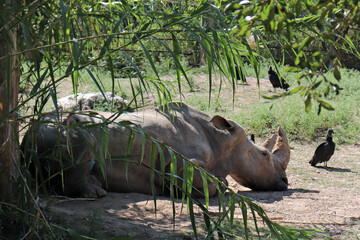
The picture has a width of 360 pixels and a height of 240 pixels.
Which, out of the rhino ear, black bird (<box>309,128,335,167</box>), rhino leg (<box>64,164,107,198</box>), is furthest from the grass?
rhino leg (<box>64,164,107,198</box>)

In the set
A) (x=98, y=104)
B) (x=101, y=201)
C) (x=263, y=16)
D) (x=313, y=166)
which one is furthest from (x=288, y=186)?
(x=263, y=16)

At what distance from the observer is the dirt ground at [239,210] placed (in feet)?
14.2

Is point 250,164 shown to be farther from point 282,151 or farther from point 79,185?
point 79,185

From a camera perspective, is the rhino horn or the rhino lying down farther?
the rhino horn

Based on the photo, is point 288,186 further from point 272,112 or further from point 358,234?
point 272,112

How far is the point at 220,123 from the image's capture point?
6.62 metres

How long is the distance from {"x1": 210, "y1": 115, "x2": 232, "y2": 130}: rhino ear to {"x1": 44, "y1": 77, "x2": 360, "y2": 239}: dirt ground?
0.74 meters

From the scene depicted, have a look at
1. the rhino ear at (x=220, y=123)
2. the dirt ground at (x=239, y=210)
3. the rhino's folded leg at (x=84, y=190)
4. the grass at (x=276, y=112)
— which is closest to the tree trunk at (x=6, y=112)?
the dirt ground at (x=239, y=210)

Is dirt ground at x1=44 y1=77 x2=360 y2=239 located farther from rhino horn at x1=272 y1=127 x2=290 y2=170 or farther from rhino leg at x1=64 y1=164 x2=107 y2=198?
rhino horn at x1=272 y1=127 x2=290 y2=170

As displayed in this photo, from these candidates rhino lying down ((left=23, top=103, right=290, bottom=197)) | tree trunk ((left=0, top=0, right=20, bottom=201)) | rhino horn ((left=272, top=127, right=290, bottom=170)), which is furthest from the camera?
rhino horn ((left=272, top=127, right=290, bottom=170))

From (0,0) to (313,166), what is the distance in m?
5.76

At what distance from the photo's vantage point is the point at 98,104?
9344 millimetres

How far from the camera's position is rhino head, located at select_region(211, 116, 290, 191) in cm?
663

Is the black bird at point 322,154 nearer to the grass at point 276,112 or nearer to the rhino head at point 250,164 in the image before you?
the grass at point 276,112
